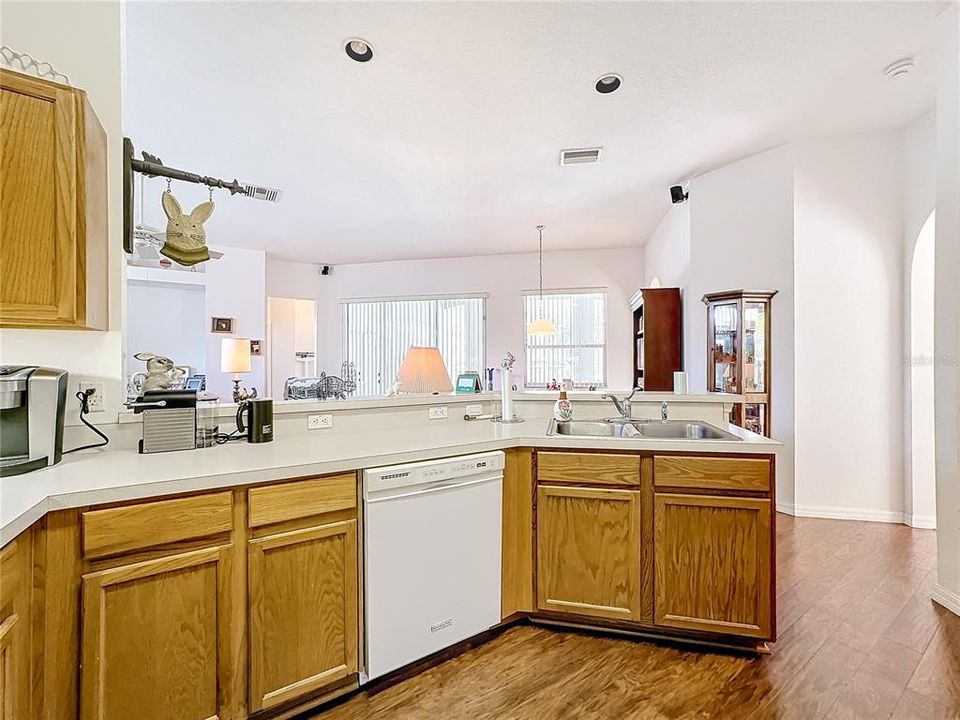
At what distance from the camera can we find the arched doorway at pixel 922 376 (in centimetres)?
358

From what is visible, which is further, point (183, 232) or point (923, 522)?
point (923, 522)

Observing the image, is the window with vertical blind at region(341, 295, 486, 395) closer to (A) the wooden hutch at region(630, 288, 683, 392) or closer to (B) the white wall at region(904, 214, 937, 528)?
(A) the wooden hutch at region(630, 288, 683, 392)

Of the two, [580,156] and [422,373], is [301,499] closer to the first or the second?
[422,373]

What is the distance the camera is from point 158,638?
137 centimetres

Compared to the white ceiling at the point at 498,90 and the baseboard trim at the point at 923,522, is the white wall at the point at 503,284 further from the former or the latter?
the baseboard trim at the point at 923,522

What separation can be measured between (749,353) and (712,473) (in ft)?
8.31

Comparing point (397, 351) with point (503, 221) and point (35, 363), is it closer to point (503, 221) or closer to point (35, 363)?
point (503, 221)

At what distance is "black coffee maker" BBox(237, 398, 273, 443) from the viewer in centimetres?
201

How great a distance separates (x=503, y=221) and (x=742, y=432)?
13.7ft

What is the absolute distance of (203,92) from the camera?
299 centimetres

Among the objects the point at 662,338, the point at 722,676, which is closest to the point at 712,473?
the point at 722,676

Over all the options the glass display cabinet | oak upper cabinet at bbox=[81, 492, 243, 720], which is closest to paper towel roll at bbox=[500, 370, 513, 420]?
oak upper cabinet at bbox=[81, 492, 243, 720]

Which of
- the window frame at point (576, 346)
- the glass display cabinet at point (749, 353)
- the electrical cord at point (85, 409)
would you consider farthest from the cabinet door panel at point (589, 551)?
the window frame at point (576, 346)

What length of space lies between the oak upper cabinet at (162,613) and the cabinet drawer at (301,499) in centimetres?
8
